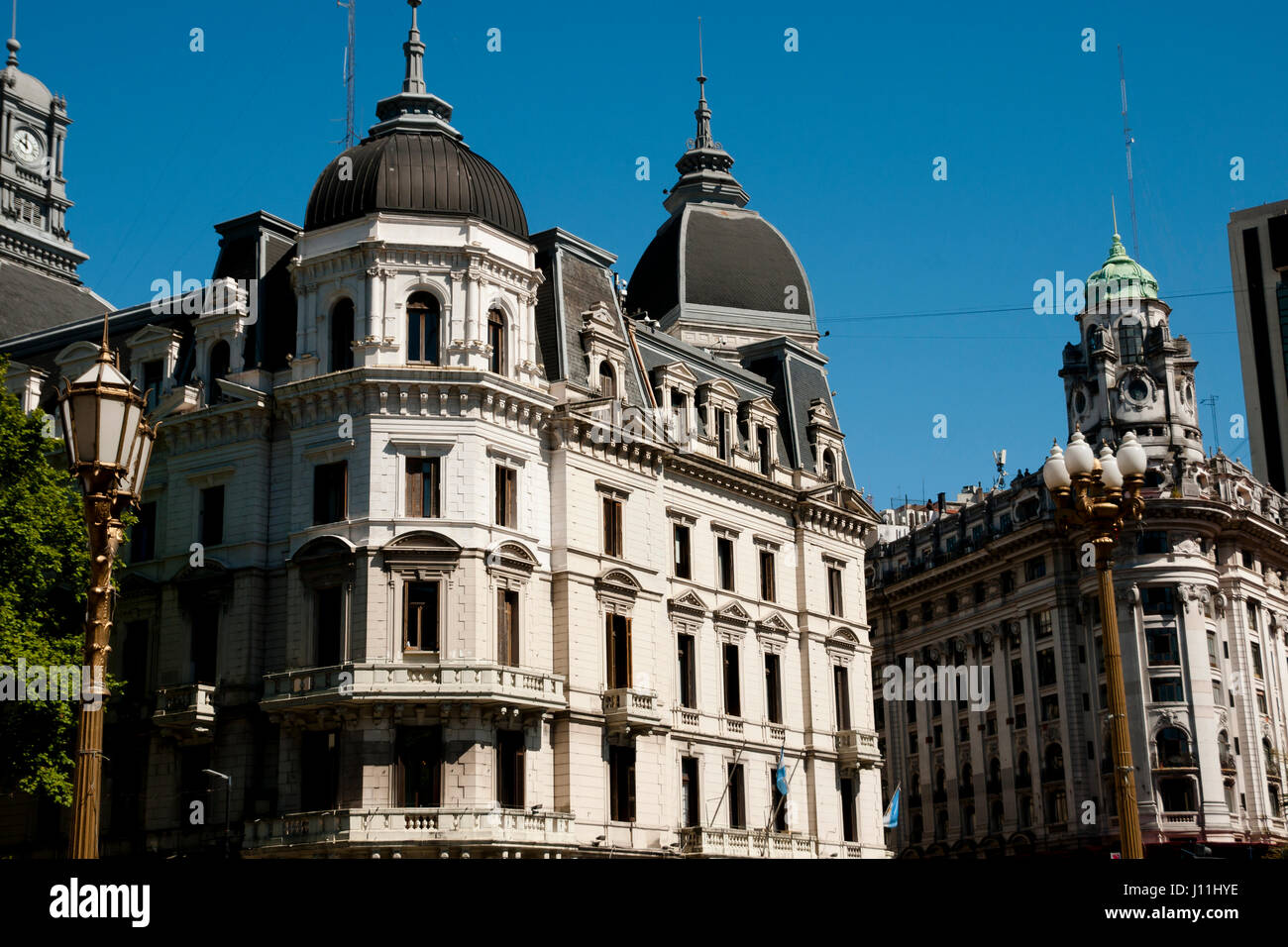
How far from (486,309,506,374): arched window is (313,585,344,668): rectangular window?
30.0 ft

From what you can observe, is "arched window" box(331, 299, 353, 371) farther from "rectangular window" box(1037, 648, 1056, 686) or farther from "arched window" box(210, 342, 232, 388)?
"rectangular window" box(1037, 648, 1056, 686)

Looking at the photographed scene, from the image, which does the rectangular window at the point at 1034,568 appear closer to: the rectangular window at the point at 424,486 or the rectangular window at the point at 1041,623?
the rectangular window at the point at 1041,623

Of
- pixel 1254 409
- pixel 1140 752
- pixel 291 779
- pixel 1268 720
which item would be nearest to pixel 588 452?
pixel 291 779

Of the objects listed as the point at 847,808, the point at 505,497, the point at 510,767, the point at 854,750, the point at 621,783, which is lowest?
the point at 847,808

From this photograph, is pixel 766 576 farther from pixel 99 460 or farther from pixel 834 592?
pixel 99 460

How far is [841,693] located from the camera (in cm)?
6531

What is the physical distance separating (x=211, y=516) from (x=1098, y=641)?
62404 millimetres

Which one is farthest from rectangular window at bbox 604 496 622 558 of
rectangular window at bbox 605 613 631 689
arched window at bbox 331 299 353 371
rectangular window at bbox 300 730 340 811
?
rectangular window at bbox 300 730 340 811

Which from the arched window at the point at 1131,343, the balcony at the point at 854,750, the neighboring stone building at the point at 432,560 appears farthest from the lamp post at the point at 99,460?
the arched window at the point at 1131,343

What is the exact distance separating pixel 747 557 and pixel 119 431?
1769 inches

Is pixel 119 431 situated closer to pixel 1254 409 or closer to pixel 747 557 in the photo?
pixel 747 557

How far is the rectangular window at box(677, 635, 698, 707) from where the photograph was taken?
2260 inches

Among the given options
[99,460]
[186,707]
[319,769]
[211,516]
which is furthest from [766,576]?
[99,460]
